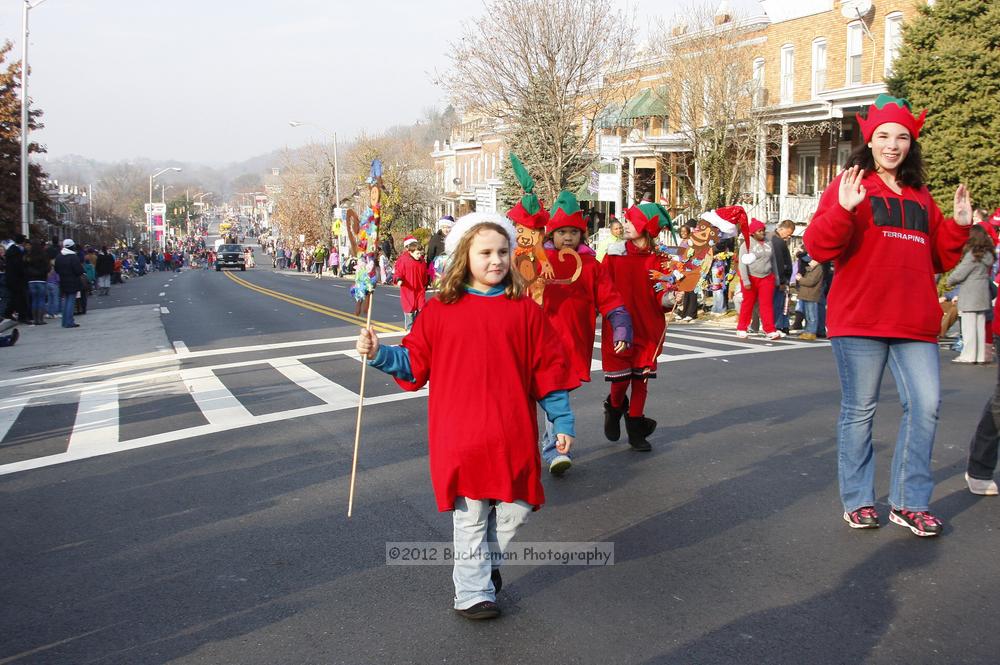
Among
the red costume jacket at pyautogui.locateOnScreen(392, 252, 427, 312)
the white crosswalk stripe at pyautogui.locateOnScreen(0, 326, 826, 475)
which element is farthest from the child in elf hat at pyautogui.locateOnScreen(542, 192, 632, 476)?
the red costume jacket at pyautogui.locateOnScreen(392, 252, 427, 312)

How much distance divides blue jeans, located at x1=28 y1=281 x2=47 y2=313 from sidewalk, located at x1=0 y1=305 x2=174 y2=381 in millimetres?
430

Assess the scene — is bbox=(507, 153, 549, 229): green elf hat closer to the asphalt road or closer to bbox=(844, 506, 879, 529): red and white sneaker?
the asphalt road

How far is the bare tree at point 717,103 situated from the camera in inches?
1168

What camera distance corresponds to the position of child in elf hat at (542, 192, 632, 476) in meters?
6.80

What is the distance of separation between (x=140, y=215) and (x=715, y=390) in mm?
135319

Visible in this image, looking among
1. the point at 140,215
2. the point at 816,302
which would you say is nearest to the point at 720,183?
the point at 816,302

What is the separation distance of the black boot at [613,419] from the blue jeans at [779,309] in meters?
9.36

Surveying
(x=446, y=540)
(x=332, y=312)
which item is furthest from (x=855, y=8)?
(x=446, y=540)

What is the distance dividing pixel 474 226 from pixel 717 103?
26.7 m

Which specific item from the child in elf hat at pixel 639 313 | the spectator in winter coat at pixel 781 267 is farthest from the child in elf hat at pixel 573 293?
the spectator in winter coat at pixel 781 267

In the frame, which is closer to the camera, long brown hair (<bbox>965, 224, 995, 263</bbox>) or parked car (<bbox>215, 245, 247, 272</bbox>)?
long brown hair (<bbox>965, 224, 995, 263</bbox>)

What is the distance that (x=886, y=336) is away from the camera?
5.24 m

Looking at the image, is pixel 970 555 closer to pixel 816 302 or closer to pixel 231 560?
pixel 231 560

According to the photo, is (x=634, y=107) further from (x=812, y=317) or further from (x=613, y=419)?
(x=613, y=419)
